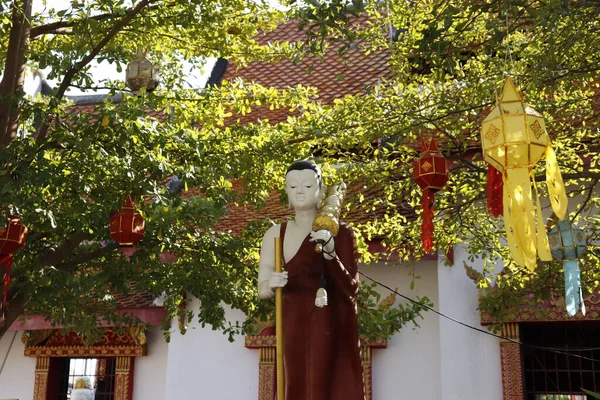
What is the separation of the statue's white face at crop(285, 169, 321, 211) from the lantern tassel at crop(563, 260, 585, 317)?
2003 millimetres

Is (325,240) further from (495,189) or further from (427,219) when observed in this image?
(427,219)

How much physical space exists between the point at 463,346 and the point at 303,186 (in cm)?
464

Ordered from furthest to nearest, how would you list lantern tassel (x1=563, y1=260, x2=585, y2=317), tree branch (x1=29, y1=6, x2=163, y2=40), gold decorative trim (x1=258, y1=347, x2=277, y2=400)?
gold decorative trim (x1=258, y1=347, x2=277, y2=400), tree branch (x1=29, y1=6, x2=163, y2=40), lantern tassel (x1=563, y1=260, x2=585, y2=317)

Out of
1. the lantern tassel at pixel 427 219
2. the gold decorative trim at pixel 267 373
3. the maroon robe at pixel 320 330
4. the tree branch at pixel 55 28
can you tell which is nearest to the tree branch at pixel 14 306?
the tree branch at pixel 55 28

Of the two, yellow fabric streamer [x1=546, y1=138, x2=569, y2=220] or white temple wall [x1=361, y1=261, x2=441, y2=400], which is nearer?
yellow fabric streamer [x1=546, y1=138, x2=569, y2=220]

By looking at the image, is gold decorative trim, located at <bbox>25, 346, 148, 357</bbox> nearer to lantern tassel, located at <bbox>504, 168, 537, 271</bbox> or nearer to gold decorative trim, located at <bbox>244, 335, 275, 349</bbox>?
gold decorative trim, located at <bbox>244, 335, 275, 349</bbox>

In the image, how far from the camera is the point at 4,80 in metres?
8.07

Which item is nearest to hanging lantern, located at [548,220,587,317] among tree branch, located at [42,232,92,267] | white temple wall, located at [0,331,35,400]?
tree branch, located at [42,232,92,267]

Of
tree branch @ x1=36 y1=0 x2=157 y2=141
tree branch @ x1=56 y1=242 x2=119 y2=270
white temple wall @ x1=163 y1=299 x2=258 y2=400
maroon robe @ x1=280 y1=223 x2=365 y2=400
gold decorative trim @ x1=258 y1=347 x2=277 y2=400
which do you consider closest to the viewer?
maroon robe @ x1=280 y1=223 x2=365 y2=400

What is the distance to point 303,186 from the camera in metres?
6.00

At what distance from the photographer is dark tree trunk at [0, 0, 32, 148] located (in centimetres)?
803

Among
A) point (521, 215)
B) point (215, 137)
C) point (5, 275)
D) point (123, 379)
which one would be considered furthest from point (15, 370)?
point (521, 215)

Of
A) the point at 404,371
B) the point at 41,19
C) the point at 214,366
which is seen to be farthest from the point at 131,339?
the point at 41,19

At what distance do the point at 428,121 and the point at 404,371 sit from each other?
12.7ft
